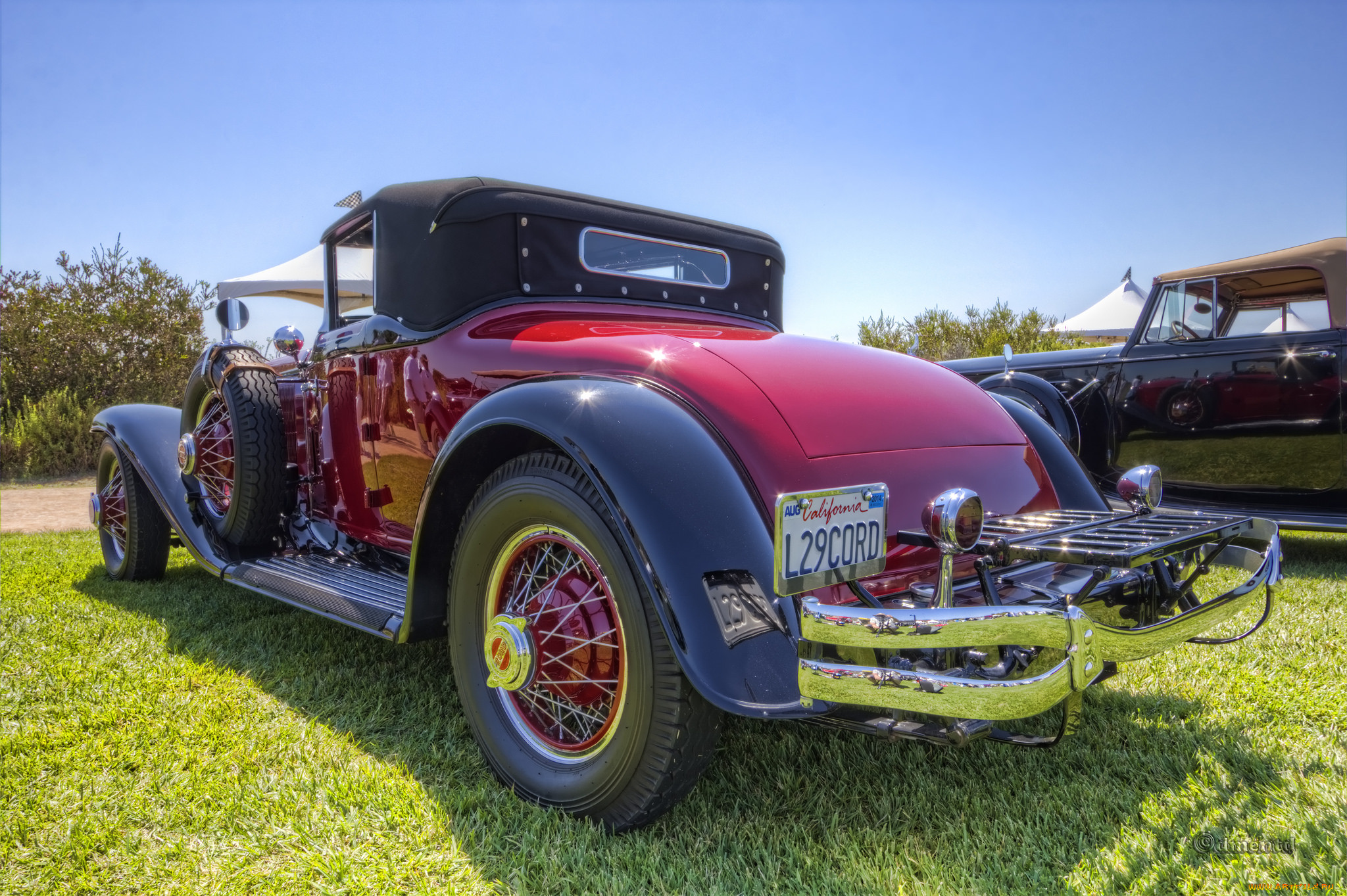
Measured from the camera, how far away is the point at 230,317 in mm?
4086

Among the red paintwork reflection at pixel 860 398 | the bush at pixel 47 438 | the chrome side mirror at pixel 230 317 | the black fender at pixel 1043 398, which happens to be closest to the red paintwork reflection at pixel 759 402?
the red paintwork reflection at pixel 860 398

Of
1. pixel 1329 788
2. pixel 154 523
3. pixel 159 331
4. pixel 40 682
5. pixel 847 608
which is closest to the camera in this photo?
pixel 847 608

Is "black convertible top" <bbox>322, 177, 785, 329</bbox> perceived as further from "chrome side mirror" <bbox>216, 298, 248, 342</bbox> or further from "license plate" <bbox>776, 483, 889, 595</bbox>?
"license plate" <bbox>776, 483, 889, 595</bbox>

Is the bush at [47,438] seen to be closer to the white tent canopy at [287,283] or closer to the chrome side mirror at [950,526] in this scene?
the white tent canopy at [287,283]

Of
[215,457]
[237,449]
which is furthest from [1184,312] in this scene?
[215,457]

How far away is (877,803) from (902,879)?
1.05 feet

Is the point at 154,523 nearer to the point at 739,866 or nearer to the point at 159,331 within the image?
the point at 739,866

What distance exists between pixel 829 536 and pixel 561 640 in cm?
70

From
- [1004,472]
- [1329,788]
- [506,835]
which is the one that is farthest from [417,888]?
[1329,788]

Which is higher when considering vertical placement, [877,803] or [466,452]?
[466,452]

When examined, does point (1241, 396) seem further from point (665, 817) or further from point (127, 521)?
point (127, 521)

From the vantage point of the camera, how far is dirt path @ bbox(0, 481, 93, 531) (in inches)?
297

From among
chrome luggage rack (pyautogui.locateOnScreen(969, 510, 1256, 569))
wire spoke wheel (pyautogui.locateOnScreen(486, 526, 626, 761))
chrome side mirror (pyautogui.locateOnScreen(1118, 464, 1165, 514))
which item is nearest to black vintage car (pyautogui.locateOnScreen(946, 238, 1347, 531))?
chrome side mirror (pyautogui.locateOnScreen(1118, 464, 1165, 514))

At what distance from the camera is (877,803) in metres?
2.03
